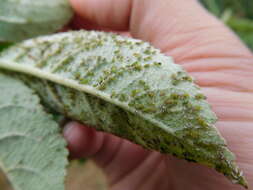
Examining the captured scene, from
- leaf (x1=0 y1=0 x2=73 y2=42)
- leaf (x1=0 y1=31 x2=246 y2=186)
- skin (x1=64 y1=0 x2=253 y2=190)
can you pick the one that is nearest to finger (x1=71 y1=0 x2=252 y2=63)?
skin (x1=64 y1=0 x2=253 y2=190)

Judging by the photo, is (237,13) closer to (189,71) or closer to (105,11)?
(105,11)

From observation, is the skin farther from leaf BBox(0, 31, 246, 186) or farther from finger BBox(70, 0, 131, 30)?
leaf BBox(0, 31, 246, 186)

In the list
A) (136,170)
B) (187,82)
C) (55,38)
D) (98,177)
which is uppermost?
(187,82)

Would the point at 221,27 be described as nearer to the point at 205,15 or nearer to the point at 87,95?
the point at 205,15

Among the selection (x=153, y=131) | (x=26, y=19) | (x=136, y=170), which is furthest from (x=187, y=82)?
(x=136, y=170)

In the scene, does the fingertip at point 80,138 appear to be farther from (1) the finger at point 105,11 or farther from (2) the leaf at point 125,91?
(1) the finger at point 105,11

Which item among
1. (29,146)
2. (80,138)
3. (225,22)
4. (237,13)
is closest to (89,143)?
(80,138)

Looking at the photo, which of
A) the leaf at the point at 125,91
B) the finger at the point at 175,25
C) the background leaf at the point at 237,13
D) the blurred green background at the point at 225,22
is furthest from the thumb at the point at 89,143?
the background leaf at the point at 237,13
